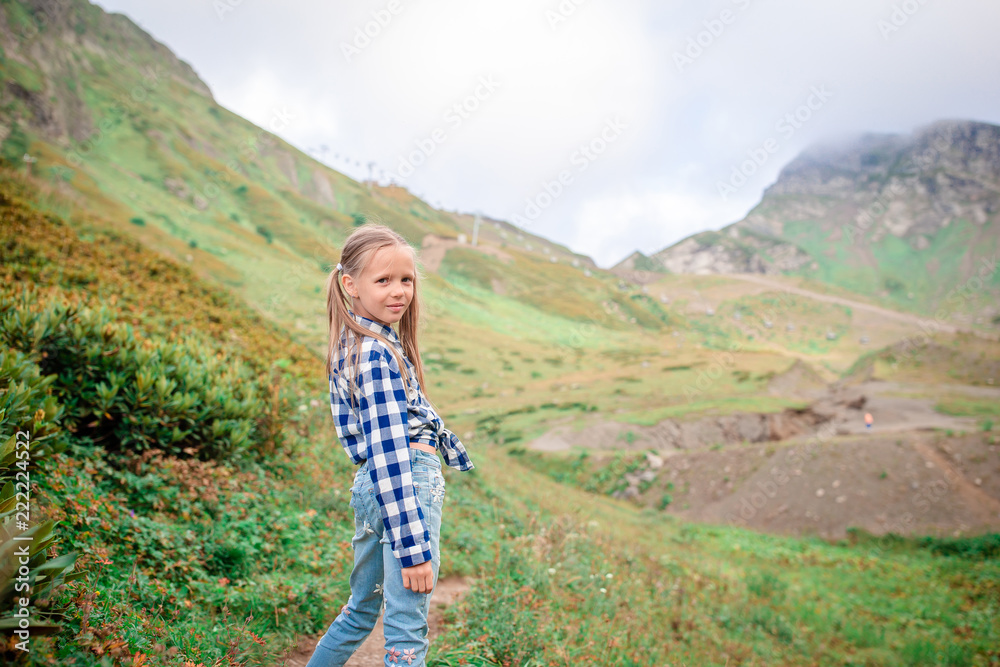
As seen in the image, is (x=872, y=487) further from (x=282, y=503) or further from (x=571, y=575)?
(x=282, y=503)

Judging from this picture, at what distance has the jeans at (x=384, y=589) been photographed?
6.59 feet

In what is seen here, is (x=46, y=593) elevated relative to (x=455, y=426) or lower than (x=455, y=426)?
elevated

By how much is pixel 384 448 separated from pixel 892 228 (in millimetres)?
134224

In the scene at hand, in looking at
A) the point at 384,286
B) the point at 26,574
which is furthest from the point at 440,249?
the point at 26,574

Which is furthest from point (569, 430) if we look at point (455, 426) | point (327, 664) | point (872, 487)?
point (327, 664)

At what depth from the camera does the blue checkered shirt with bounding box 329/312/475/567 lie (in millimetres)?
1952

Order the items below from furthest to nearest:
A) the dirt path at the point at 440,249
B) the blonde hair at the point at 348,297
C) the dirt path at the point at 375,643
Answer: the dirt path at the point at 440,249 < the dirt path at the point at 375,643 < the blonde hair at the point at 348,297

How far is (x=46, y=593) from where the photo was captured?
65.3 inches

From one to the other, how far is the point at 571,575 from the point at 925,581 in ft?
29.1

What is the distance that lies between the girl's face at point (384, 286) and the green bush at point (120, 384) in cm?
306

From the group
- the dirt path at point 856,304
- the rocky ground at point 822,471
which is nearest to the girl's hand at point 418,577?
the rocky ground at point 822,471

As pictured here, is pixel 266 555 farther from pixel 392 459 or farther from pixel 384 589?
pixel 392 459

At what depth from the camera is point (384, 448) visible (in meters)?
1.99

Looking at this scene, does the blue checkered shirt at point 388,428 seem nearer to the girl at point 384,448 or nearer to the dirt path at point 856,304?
the girl at point 384,448
